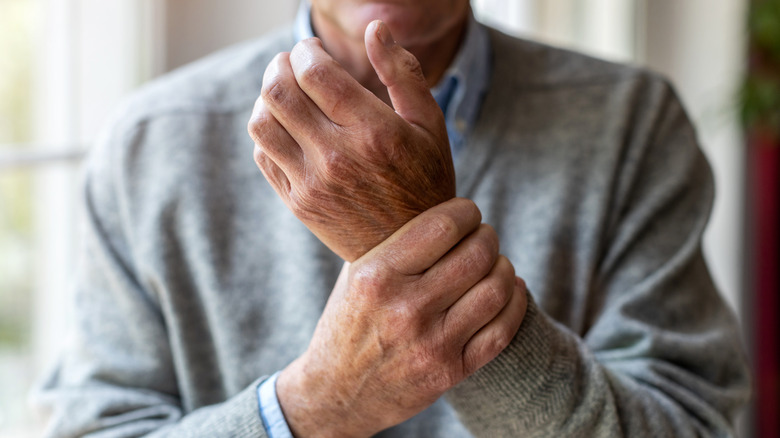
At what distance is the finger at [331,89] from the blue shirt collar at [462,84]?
16.2 inches

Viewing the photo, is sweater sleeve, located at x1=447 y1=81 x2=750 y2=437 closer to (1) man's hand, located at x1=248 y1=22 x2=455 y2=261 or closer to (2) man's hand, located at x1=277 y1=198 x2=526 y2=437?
(2) man's hand, located at x1=277 y1=198 x2=526 y2=437

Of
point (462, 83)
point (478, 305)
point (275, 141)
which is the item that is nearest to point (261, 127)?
point (275, 141)

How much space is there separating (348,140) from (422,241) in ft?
0.34

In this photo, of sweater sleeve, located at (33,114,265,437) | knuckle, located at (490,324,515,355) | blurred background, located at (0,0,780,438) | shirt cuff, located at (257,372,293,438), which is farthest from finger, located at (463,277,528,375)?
blurred background, located at (0,0,780,438)

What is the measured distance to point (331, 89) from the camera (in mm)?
483

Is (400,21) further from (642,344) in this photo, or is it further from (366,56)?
(642,344)

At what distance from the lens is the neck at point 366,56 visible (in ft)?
2.68

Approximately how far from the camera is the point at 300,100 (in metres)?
0.49

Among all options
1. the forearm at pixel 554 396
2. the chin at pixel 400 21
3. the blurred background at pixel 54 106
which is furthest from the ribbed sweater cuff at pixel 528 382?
the blurred background at pixel 54 106

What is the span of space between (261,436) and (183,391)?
0.26 m

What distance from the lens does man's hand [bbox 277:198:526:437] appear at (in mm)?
543

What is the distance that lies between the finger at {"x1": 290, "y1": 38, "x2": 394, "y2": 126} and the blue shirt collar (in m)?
0.41

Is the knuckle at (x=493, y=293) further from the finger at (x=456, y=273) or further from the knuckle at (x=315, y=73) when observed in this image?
the knuckle at (x=315, y=73)

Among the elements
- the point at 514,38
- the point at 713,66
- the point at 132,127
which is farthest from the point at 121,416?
the point at 713,66
